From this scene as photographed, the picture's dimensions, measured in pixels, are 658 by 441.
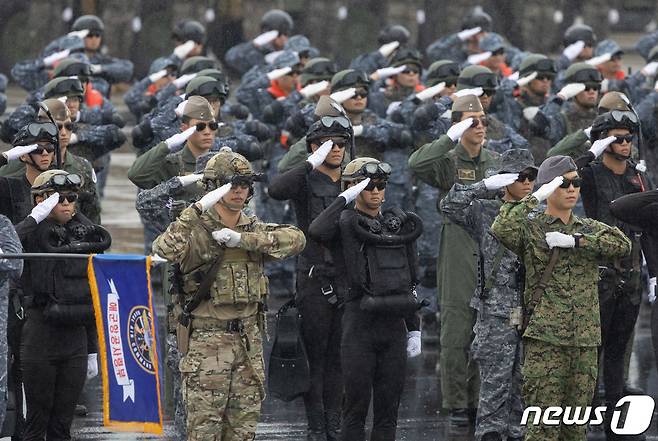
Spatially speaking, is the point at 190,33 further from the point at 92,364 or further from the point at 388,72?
the point at 92,364

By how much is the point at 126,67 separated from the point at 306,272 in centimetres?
930

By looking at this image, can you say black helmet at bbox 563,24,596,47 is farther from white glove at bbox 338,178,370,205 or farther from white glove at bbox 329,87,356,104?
white glove at bbox 338,178,370,205

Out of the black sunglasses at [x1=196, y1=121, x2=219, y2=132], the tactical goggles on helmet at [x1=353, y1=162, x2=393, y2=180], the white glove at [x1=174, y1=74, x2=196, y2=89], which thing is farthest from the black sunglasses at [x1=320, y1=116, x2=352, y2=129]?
the white glove at [x1=174, y1=74, x2=196, y2=89]

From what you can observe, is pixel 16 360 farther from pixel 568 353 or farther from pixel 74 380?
pixel 568 353

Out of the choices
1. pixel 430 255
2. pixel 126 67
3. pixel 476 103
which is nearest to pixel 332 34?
pixel 126 67

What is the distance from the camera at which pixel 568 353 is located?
11555mm

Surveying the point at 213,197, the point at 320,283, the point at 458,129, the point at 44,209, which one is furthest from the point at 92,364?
the point at 458,129

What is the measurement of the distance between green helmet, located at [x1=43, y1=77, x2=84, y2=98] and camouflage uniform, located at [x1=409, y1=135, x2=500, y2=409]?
3.53m

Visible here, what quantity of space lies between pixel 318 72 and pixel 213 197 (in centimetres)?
700

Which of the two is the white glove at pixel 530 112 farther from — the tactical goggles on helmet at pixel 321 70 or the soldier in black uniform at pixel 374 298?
the soldier in black uniform at pixel 374 298

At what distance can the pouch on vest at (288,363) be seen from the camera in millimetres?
12344

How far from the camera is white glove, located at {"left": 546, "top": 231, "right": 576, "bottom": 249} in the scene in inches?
449

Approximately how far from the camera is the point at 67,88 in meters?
15.7

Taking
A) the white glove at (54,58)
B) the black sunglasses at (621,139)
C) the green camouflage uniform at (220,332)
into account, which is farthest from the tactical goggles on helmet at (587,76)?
the white glove at (54,58)
